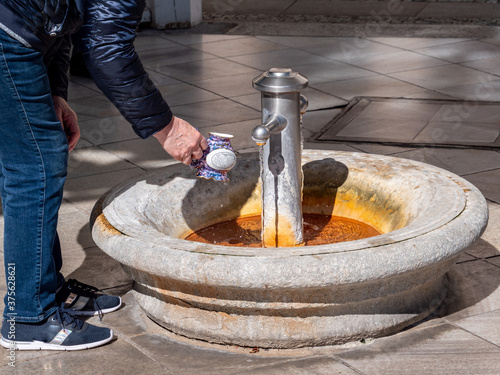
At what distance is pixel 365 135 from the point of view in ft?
19.2

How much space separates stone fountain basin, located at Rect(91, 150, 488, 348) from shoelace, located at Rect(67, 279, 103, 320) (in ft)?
0.64

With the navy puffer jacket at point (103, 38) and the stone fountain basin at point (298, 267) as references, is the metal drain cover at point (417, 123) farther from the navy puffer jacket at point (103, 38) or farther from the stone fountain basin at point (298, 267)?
the navy puffer jacket at point (103, 38)

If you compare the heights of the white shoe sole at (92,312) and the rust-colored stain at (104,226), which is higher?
the rust-colored stain at (104,226)

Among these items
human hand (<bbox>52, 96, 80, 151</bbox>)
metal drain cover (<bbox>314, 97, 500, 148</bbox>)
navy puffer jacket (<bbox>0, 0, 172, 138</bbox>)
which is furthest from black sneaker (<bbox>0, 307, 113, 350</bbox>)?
metal drain cover (<bbox>314, 97, 500, 148</bbox>)

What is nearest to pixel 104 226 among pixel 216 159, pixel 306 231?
pixel 216 159

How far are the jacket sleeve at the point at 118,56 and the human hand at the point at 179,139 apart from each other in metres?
0.09

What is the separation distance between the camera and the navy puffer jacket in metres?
2.73

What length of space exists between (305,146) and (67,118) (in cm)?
254

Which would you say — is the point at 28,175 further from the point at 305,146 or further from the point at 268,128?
the point at 305,146

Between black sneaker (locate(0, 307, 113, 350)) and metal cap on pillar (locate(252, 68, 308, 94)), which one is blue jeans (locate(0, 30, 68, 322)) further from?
metal cap on pillar (locate(252, 68, 308, 94))

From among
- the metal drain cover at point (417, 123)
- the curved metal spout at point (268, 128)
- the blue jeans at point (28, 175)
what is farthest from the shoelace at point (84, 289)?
the metal drain cover at point (417, 123)

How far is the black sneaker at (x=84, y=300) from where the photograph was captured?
135 inches

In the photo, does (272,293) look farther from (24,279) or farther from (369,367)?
(24,279)

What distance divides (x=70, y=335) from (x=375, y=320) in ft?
3.91
